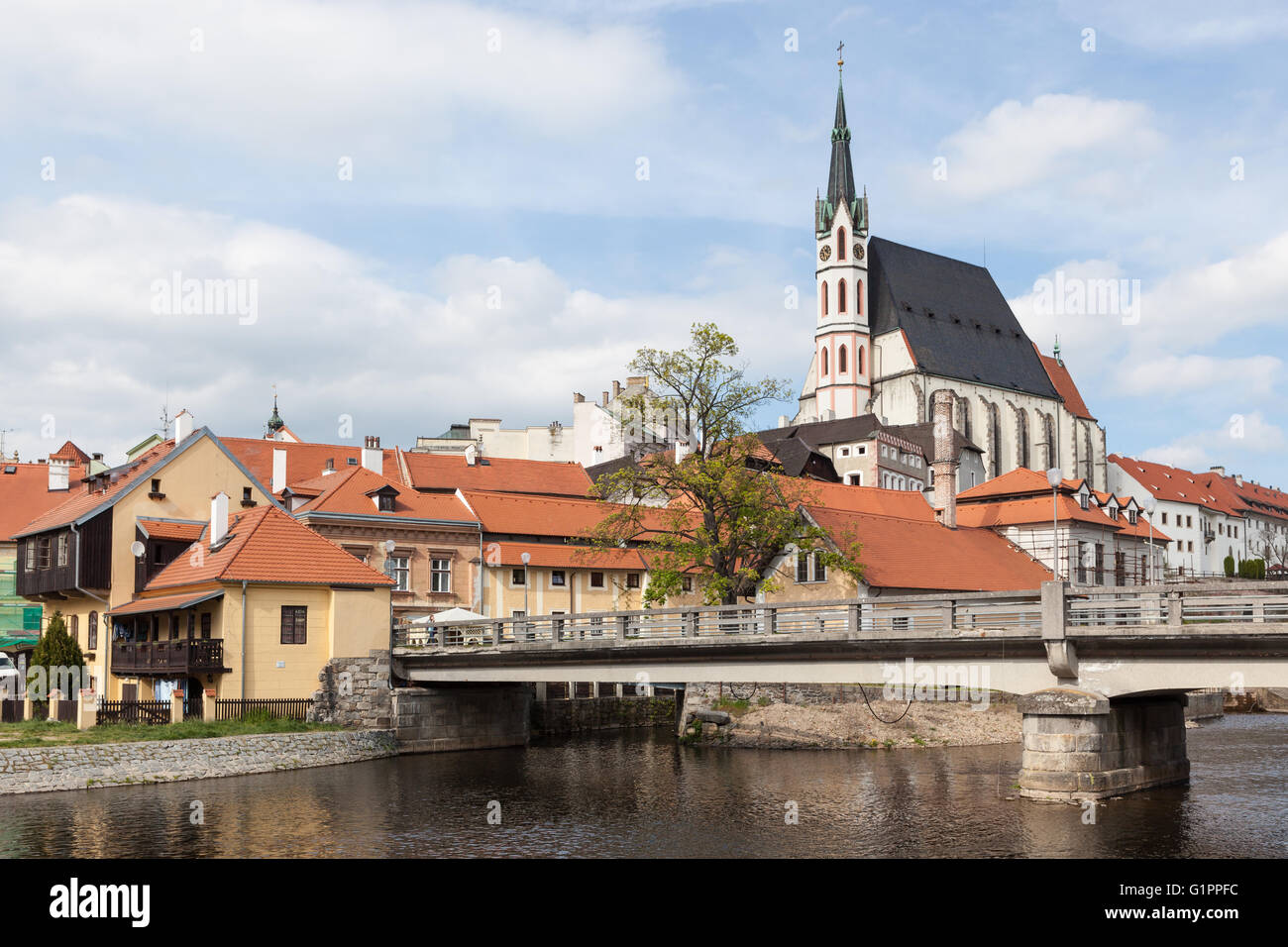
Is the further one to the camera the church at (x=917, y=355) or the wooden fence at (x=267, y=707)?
the church at (x=917, y=355)

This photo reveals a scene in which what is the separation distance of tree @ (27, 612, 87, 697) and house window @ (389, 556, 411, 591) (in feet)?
50.2

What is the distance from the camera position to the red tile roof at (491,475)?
72812 millimetres

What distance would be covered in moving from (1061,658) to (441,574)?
36.3 meters

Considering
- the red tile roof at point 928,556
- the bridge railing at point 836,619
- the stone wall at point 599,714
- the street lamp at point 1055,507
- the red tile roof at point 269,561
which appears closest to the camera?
the bridge railing at point 836,619

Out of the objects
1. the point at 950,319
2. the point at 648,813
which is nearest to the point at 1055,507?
the point at 648,813

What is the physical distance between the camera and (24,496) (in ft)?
233

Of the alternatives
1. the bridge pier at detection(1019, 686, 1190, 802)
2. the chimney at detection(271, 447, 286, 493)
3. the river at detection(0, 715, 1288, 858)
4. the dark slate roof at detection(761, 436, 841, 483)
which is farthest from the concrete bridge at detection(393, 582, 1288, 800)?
the dark slate roof at detection(761, 436, 841, 483)

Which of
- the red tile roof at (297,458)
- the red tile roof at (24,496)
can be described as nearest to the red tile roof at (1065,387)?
the red tile roof at (297,458)

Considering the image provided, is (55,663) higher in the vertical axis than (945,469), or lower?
lower

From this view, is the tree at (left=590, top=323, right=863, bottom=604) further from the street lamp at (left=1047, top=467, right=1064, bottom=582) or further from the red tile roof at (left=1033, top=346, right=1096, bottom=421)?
the red tile roof at (left=1033, top=346, right=1096, bottom=421)

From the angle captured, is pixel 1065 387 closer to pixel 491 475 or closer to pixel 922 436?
pixel 922 436

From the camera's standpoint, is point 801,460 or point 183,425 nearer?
point 183,425

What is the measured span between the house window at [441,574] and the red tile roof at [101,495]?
1300cm

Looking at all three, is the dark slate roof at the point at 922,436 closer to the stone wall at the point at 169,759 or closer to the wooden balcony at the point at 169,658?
the wooden balcony at the point at 169,658
